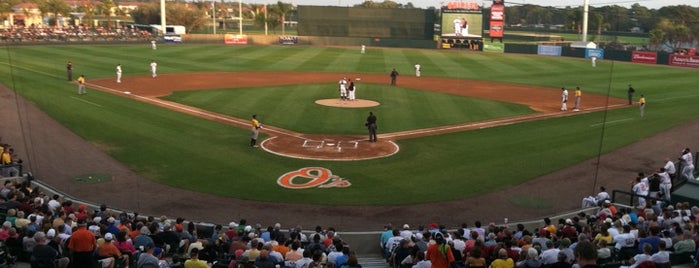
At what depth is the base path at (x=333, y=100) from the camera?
27.0 metres

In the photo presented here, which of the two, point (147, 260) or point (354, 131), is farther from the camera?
point (354, 131)

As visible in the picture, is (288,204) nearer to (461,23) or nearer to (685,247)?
(685,247)

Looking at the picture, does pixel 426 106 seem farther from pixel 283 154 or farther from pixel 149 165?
pixel 149 165

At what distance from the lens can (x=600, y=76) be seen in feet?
205

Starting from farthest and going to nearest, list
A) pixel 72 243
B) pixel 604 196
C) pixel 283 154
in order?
pixel 283 154 → pixel 604 196 → pixel 72 243

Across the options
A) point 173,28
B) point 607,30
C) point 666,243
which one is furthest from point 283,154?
point 173,28

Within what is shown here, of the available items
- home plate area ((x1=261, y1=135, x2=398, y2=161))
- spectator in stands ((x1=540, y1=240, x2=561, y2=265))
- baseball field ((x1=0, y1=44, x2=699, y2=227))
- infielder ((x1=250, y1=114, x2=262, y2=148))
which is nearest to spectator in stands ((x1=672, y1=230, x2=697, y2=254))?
spectator in stands ((x1=540, y1=240, x2=561, y2=265))

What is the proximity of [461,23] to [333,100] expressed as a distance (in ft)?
160

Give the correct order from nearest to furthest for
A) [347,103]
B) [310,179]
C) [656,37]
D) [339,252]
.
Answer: [339,252] < [310,179] < [347,103] < [656,37]

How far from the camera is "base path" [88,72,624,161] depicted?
27.0 meters

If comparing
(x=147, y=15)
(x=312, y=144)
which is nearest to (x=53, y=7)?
(x=147, y=15)

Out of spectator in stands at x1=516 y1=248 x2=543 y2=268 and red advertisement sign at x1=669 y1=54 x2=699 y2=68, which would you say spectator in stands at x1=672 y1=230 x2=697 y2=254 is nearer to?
spectator in stands at x1=516 y1=248 x2=543 y2=268

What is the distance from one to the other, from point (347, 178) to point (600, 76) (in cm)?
4802

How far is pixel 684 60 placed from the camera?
72688mm
